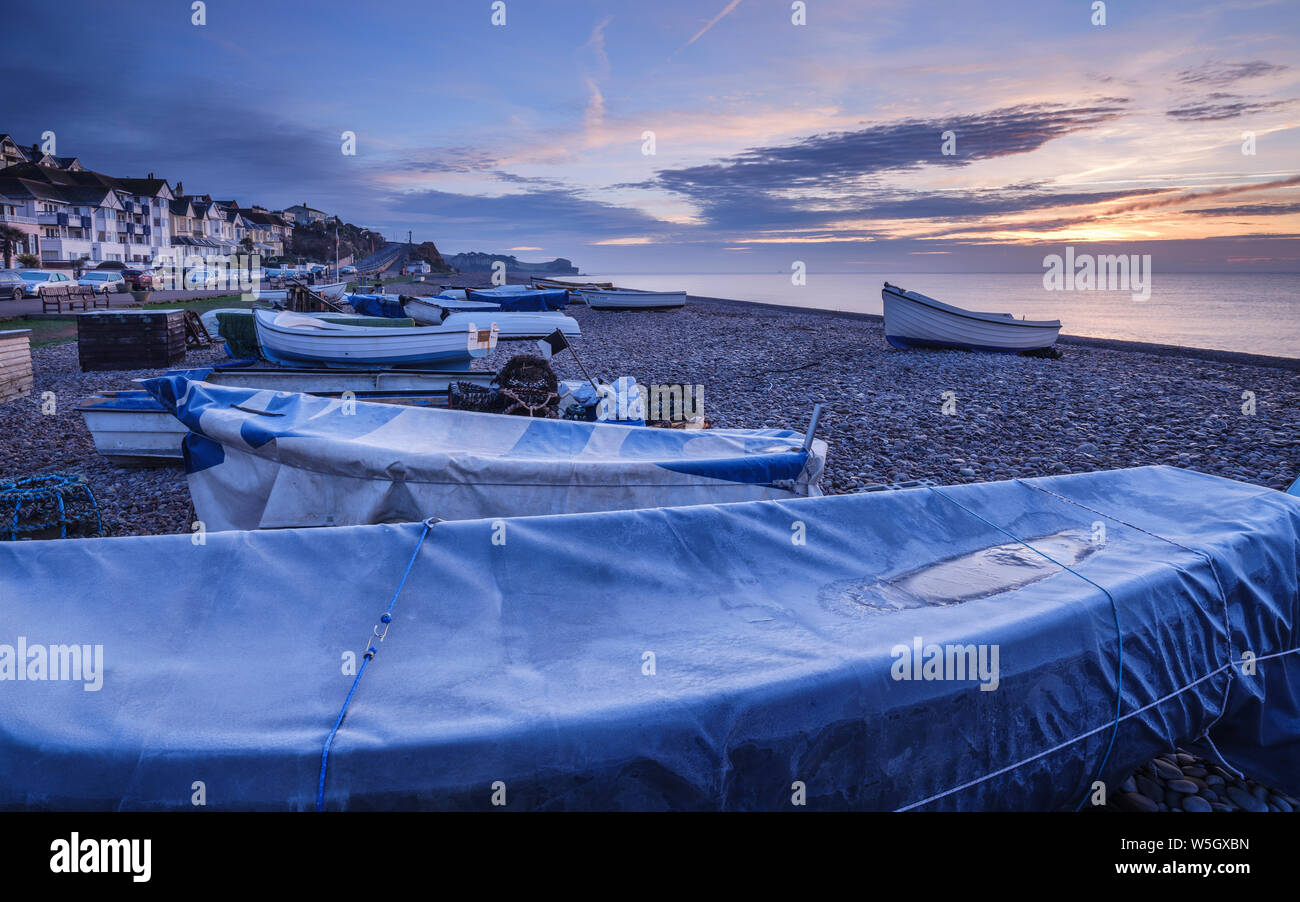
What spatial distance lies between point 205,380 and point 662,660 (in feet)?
35.3

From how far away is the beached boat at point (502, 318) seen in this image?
1883 centimetres

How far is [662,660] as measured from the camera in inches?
129

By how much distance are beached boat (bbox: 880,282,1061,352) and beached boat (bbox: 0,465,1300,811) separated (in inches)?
860

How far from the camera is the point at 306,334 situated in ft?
52.0

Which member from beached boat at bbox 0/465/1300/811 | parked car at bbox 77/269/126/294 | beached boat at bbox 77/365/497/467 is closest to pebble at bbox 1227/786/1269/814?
beached boat at bbox 0/465/1300/811

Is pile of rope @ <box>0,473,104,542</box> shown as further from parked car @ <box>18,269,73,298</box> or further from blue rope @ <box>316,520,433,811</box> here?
parked car @ <box>18,269,73,298</box>

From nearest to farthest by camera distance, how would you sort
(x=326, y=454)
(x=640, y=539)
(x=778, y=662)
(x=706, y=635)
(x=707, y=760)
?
1. (x=707, y=760)
2. (x=778, y=662)
3. (x=706, y=635)
4. (x=640, y=539)
5. (x=326, y=454)

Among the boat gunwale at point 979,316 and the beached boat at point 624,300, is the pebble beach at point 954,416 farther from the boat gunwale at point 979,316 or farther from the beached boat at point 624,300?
the beached boat at point 624,300

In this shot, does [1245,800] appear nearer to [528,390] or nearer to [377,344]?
[528,390]

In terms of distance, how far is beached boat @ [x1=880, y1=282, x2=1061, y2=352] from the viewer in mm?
24859
